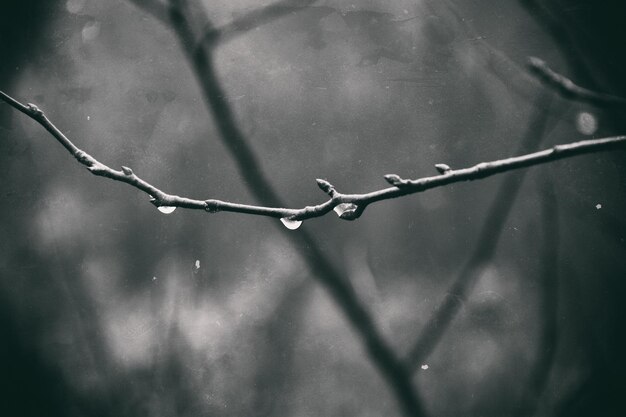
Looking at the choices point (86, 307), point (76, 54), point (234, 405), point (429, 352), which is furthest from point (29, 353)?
point (429, 352)

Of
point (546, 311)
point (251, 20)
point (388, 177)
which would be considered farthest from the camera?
point (251, 20)

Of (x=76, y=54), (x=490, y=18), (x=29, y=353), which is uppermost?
(x=490, y=18)

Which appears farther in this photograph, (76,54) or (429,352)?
(76,54)

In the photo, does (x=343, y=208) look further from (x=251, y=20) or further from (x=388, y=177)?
(x=251, y=20)

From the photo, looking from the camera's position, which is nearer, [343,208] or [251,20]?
[343,208]

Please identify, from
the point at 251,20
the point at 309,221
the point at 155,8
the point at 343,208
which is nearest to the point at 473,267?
the point at 309,221

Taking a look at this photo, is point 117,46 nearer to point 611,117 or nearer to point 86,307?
point 86,307

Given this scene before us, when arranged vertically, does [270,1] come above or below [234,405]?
above
